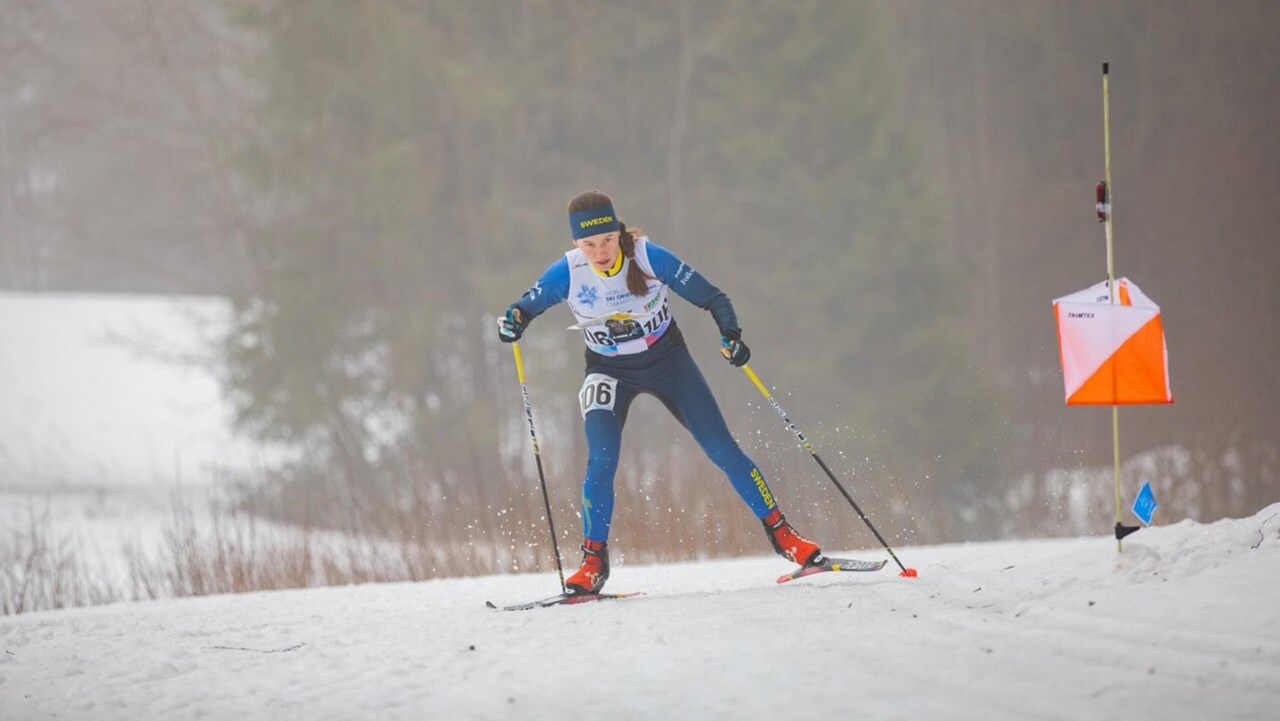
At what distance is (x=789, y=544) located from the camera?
6176 mm

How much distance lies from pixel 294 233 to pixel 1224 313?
16097 mm

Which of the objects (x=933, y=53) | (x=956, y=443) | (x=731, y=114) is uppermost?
(x=933, y=53)

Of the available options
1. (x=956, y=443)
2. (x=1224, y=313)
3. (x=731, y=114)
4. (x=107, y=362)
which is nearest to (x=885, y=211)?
(x=731, y=114)

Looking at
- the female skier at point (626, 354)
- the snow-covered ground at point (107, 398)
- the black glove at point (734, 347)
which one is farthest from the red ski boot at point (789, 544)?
the snow-covered ground at point (107, 398)

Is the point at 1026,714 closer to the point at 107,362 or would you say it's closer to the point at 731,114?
the point at 731,114

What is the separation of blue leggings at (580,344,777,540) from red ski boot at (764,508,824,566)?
63 millimetres

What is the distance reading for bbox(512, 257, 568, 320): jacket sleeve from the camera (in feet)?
20.4

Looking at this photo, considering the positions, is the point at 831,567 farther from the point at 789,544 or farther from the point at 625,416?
the point at 625,416

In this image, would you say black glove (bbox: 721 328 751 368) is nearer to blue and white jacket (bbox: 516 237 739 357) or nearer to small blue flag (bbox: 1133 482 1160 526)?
blue and white jacket (bbox: 516 237 739 357)

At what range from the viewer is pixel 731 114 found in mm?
21812

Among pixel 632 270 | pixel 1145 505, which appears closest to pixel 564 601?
pixel 632 270

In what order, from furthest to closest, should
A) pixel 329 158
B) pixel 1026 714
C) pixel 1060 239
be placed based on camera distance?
pixel 1060 239 < pixel 329 158 < pixel 1026 714

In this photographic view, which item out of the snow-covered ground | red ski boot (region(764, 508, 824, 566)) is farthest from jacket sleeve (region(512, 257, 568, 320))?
the snow-covered ground

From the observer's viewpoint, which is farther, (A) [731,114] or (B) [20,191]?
(B) [20,191]
